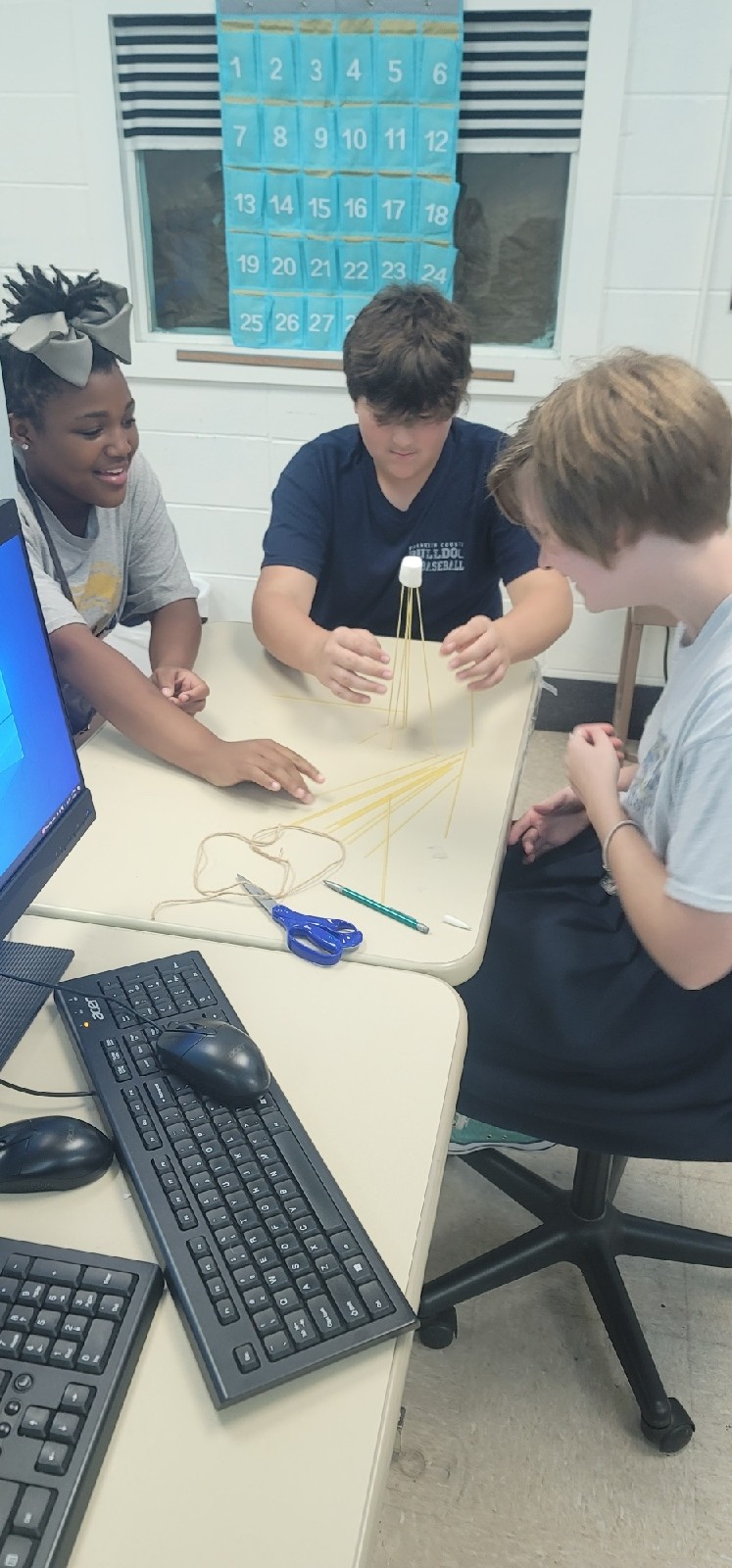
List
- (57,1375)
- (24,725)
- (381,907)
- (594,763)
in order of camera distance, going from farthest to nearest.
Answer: (594,763) < (381,907) < (24,725) < (57,1375)

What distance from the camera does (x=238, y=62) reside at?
2438 mm

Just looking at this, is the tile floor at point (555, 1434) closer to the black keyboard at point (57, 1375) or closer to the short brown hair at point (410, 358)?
the black keyboard at point (57, 1375)

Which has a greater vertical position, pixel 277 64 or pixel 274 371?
pixel 277 64

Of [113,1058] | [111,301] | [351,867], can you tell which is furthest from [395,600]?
[113,1058]

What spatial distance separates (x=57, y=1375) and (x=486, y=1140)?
1164 mm

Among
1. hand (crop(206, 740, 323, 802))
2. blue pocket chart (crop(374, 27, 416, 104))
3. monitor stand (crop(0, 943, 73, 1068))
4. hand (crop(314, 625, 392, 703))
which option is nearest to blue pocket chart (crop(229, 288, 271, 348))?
blue pocket chart (crop(374, 27, 416, 104))

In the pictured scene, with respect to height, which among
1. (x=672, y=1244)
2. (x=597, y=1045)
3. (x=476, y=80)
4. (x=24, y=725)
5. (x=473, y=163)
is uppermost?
(x=476, y=80)

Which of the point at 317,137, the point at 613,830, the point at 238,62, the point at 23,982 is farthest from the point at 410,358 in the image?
the point at 238,62

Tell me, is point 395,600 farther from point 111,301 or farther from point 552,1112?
point 552,1112

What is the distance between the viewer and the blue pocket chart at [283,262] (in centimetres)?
261

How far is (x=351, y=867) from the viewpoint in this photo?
43.1 inches

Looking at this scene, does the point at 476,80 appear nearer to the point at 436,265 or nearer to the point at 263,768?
the point at 436,265

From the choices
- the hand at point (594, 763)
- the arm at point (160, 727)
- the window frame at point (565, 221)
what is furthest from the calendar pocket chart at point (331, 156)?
the hand at point (594, 763)

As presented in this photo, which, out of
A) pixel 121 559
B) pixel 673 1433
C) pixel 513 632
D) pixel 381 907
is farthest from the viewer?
pixel 121 559
